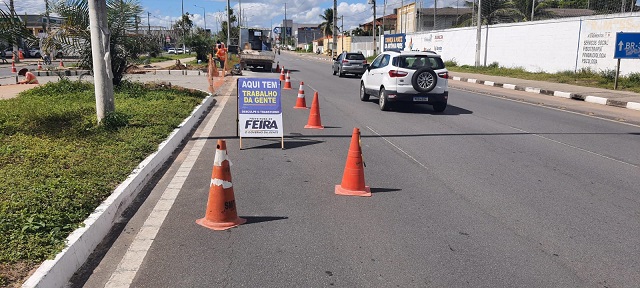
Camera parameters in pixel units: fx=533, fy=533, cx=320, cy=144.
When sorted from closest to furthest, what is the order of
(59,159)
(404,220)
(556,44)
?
(404,220) < (59,159) < (556,44)

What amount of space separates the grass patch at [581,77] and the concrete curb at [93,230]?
19.0 meters

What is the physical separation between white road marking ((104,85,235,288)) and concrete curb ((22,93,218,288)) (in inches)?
12.0

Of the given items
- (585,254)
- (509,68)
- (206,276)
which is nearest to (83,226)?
(206,276)

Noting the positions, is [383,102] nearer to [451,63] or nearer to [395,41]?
[451,63]

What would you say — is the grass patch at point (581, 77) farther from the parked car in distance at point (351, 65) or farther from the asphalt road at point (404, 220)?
the asphalt road at point (404, 220)

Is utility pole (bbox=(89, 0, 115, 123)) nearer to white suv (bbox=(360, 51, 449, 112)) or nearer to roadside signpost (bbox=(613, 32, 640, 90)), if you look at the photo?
white suv (bbox=(360, 51, 449, 112))

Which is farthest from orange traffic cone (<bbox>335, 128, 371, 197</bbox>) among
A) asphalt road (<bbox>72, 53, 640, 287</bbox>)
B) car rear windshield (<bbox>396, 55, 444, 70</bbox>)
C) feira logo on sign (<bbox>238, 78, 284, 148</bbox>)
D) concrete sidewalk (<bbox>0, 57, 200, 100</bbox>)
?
concrete sidewalk (<bbox>0, 57, 200, 100</bbox>)

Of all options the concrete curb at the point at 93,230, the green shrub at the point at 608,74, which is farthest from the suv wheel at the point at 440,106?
the green shrub at the point at 608,74

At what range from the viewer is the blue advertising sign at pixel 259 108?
8.92 meters

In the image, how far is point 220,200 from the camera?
5.09 metres

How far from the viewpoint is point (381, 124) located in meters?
11.9

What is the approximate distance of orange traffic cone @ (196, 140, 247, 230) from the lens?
5086 mm

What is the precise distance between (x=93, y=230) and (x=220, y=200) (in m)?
1.14

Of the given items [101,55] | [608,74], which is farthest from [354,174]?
[608,74]
